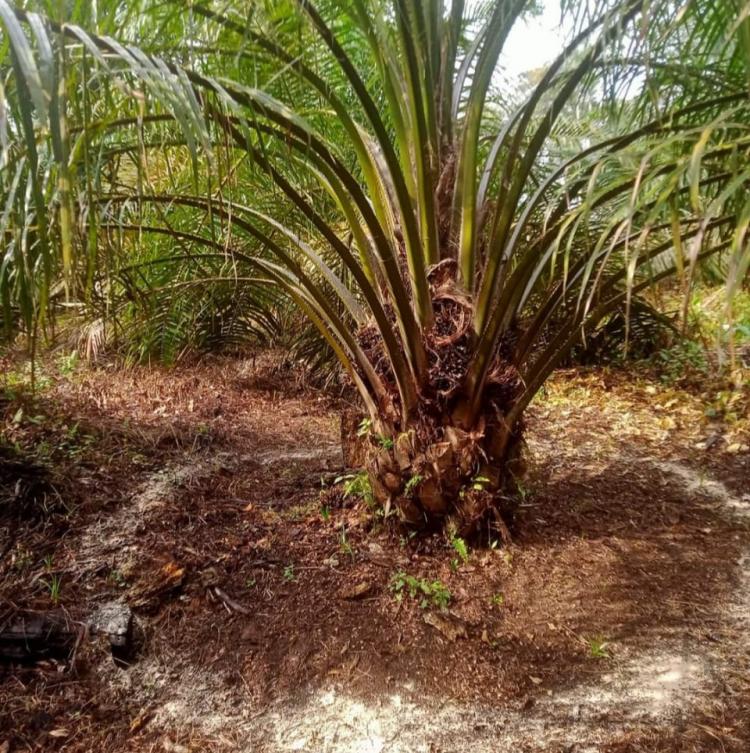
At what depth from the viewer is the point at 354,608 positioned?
70.7 inches

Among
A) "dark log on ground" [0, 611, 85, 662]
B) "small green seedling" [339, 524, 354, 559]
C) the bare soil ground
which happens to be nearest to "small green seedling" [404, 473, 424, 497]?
the bare soil ground

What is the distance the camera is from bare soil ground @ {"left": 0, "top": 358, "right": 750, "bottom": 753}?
4.61 ft

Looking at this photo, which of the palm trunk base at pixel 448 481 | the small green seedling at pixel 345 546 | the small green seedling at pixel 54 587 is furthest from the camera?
the small green seedling at pixel 345 546

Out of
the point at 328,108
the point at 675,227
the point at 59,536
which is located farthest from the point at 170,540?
the point at 675,227

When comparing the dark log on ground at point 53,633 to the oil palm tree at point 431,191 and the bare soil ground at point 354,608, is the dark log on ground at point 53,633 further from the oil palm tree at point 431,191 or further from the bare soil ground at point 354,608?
the oil palm tree at point 431,191

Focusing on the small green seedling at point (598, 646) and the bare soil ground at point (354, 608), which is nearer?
the bare soil ground at point (354, 608)

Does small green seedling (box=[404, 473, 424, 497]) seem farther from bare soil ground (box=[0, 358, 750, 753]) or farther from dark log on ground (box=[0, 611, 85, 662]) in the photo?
dark log on ground (box=[0, 611, 85, 662])

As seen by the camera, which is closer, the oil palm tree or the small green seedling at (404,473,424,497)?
the oil palm tree

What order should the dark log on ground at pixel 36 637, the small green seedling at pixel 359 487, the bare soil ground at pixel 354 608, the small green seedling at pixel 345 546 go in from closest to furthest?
the bare soil ground at pixel 354 608 < the dark log on ground at pixel 36 637 < the small green seedling at pixel 345 546 < the small green seedling at pixel 359 487

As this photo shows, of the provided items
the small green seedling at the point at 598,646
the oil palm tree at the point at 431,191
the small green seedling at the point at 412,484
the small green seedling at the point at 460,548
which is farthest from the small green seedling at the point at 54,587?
the small green seedling at the point at 598,646

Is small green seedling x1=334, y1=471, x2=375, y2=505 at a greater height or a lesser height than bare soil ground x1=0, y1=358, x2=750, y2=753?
greater

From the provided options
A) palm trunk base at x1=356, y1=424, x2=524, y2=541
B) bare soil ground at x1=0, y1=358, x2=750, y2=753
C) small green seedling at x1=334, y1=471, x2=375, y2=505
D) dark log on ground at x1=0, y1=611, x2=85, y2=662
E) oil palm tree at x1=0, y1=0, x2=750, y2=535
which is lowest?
bare soil ground at x1=0, y1=358, x2=750, y2=753

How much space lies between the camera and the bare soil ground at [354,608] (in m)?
1.40

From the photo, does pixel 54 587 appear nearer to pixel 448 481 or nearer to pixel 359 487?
pixel 359 487
